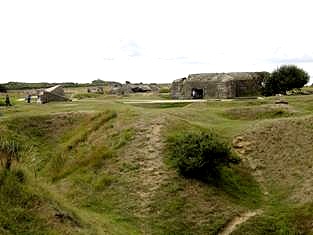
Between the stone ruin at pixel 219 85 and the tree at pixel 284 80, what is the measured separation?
1.48 meters

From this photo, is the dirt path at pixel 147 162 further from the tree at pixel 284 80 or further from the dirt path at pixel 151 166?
the tree at pixel 284 80

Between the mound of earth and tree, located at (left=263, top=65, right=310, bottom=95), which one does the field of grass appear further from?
tree, located at (left=263, top=65, right=310, bottom=95)

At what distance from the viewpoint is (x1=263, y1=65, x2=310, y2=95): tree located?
5006cm

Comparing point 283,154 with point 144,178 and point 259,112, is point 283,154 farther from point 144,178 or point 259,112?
point 259,112

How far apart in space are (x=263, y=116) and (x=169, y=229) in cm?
1404

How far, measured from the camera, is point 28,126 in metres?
29.6

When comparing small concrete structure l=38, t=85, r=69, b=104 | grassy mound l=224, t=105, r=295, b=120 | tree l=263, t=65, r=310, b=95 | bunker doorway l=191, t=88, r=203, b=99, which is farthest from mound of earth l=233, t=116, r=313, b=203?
bunker doorway l=191, t=88, r=203, b=99

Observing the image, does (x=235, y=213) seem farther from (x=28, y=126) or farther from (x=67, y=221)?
(x=28, y=126)

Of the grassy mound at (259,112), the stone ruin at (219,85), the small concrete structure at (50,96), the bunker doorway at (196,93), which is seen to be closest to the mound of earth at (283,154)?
the grassy mound at (259,112)

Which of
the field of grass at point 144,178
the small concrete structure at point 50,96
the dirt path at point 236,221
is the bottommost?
the dirt path at point 236,221

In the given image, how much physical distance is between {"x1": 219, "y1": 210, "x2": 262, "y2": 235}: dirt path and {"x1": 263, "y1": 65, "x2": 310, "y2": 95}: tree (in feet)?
106

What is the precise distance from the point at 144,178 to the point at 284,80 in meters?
32.5

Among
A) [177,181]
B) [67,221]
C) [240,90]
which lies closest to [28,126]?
[177,181]

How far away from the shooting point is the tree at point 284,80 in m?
50.1
